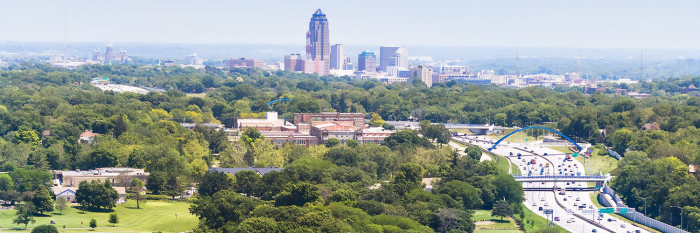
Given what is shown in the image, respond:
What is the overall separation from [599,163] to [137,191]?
33.5 m

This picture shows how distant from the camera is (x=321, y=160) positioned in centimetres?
6069

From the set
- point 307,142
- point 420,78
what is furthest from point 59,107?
point 420,78

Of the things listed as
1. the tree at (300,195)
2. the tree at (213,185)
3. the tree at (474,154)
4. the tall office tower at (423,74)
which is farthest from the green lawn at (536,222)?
the tall office tower at (423,74)

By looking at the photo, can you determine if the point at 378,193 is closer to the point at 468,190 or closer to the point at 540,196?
the point at 468,190

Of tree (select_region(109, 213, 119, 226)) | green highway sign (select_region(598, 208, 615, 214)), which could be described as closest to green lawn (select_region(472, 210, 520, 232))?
green highway sign (select_region(598, 208, 615, 214))

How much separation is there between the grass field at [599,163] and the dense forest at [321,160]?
4.54ft

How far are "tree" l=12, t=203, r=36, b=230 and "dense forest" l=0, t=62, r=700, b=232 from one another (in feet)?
8.33

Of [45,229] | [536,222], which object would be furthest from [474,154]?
[45,229]

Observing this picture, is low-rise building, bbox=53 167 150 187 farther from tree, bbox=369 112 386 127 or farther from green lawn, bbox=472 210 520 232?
tree, bbox=369 112 386 127

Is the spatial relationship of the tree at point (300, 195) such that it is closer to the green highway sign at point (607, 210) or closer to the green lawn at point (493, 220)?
the green lawn at point (493, 220)

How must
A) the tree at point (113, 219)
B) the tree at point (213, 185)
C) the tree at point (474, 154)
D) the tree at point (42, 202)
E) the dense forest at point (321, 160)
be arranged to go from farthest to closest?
1. the tree at point (474, 154)
2. the tree at point (213, 185)
3. the tree at point (42, 202)
4. the tree at point (113, 219)
5. the dense forest at point (321, 160)

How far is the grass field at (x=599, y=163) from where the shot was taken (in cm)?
7075

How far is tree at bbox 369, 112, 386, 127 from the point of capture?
96.7 m

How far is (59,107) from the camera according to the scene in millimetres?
89938
